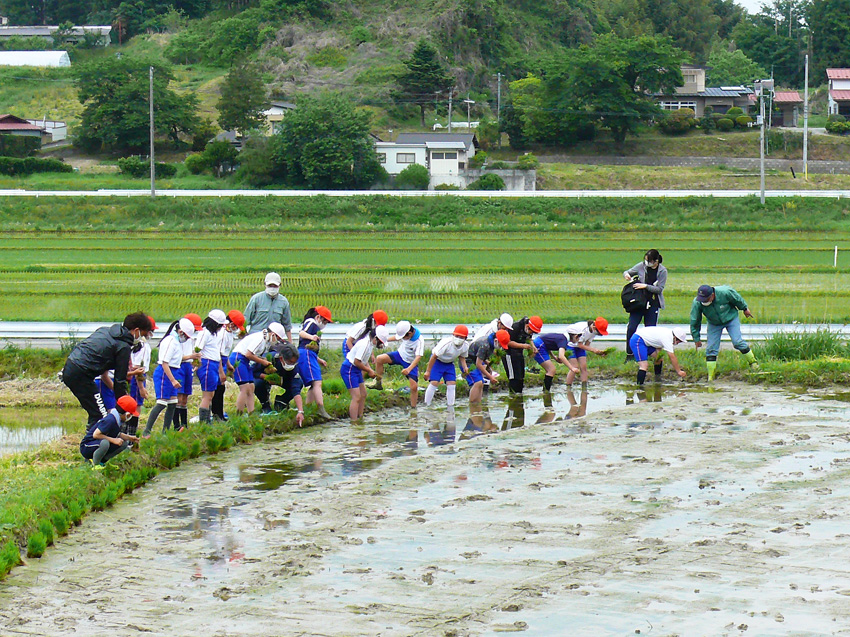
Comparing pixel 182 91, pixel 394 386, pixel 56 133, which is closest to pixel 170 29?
pixel 182 91

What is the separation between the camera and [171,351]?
11.9m

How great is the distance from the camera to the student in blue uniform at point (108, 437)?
9961mm

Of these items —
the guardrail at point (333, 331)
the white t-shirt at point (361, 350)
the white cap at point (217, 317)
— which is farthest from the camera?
the guardrail at point (333, 331)

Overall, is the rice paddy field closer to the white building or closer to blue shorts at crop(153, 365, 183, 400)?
blue shorts at crop(153, 365, 183, 400)

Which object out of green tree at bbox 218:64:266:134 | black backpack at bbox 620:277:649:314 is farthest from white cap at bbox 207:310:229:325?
green tree at bbox 218:64:266:134

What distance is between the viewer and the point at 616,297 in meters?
24.0

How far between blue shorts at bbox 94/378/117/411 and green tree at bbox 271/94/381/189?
47.4 m

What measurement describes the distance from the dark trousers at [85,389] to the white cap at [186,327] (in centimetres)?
198

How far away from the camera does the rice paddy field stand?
22.7m

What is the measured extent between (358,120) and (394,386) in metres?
45.3

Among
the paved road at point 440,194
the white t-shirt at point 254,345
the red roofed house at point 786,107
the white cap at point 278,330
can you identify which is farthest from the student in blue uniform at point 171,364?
the red roofed house at point 786,107

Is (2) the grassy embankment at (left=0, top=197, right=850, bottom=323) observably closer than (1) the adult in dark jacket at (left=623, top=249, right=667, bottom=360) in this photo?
No

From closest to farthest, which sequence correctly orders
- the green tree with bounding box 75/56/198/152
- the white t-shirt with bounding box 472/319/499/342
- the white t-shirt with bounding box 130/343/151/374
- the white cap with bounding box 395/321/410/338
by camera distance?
the white t-shirt with bounding box 130/343/151/374, the white cap with bounding box 395/321/410/338, the white t-shirt with bounding box 472/319/499/342, the green tree with bounding box 75/56/198/152

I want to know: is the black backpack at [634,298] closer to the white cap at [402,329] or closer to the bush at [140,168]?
the white cap at [402,329]
